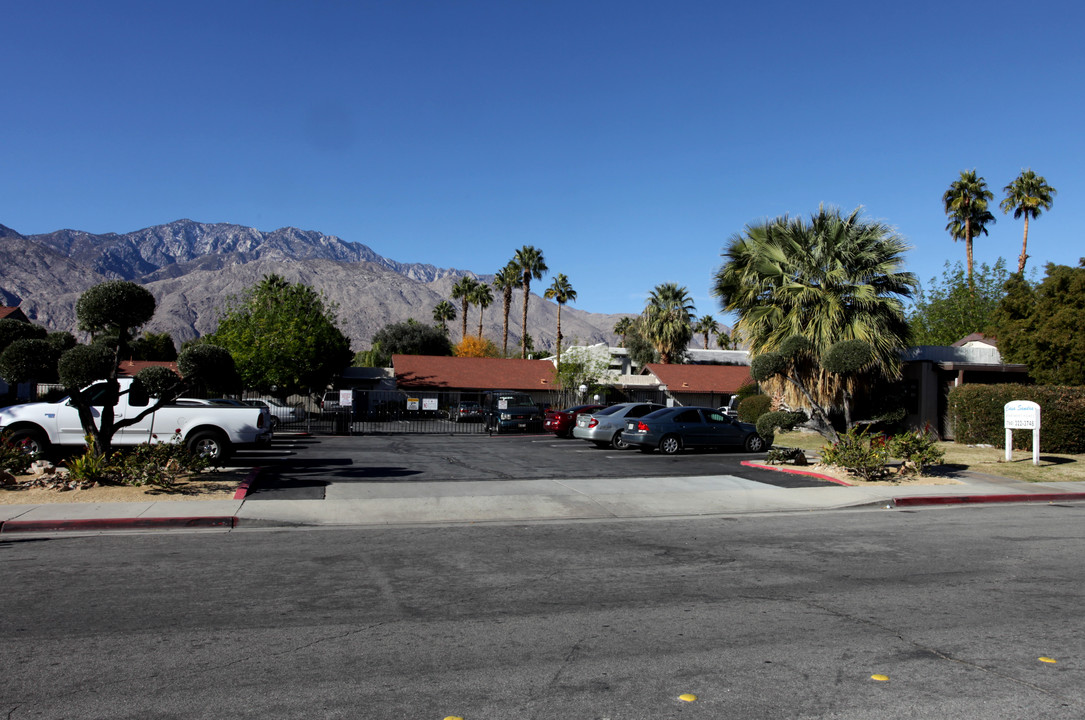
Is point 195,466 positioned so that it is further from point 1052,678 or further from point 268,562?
point 1052,678

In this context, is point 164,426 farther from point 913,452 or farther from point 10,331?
point 913,452

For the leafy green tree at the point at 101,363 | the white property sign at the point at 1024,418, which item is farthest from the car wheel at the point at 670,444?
the leafy green tree at the point at 101,363

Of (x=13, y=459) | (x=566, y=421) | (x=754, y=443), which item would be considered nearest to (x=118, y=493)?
(x=13, y=459)

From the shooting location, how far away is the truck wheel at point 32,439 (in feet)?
51.3

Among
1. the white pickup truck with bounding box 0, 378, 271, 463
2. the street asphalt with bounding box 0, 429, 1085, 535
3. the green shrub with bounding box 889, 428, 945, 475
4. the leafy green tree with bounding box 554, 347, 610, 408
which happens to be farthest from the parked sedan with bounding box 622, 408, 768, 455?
the leafy green tree with bounding box 554, 347, 610, 408

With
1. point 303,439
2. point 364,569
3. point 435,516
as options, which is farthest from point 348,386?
point 364,569

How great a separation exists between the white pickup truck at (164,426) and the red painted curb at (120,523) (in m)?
6.22

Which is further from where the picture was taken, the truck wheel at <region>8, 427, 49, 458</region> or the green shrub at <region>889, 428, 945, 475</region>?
the green shrub at <region>889, 428, 945, 475</region>

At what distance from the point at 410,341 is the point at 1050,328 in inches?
2829

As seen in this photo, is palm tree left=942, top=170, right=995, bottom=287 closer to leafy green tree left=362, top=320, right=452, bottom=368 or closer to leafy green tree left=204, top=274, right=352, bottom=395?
leafy green tree left=204, top=274, right=352, bottom=395

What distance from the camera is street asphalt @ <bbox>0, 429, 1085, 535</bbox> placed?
11.0m

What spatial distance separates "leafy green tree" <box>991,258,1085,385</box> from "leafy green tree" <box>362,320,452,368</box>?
6805 centimetres

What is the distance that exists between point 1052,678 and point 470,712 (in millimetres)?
3898

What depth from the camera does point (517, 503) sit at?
13.0 metres
